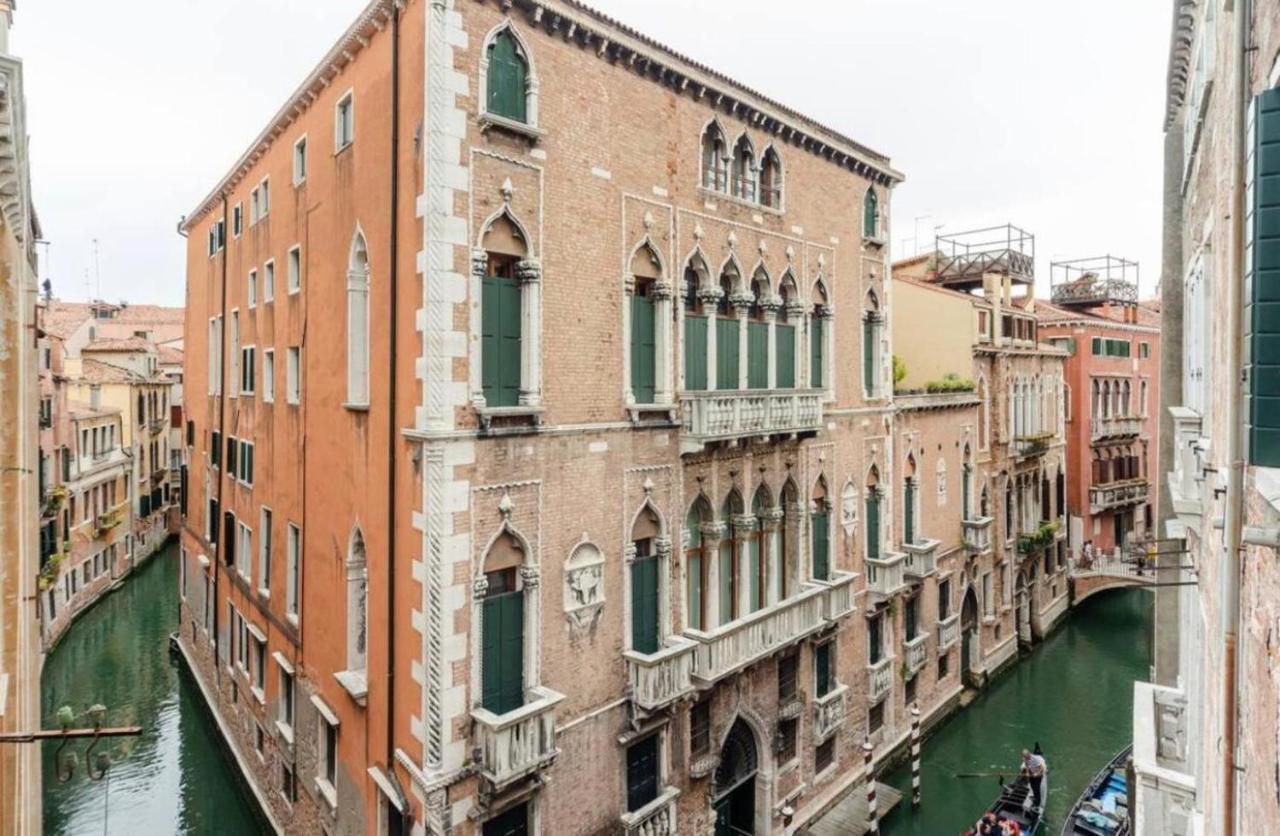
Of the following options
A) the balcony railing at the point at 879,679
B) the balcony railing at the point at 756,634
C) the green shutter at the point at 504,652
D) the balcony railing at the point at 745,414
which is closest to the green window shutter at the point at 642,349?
the balcony railing at the point at 745,414

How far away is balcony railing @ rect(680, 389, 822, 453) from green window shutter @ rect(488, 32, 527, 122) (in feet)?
16.7

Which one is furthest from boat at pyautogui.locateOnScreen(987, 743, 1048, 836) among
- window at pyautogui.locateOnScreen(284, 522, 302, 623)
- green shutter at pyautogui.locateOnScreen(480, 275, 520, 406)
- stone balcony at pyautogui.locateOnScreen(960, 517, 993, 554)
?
window at pyautogui.locateOnScreen(284, 522, 302, 623)

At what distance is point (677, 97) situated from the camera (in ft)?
42.4

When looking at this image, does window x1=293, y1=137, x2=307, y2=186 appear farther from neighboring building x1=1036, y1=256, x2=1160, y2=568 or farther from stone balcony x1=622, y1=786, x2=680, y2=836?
neighboring building x1=1036, y1=256, x2=1160, y2=568

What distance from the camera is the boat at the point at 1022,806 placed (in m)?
16.5

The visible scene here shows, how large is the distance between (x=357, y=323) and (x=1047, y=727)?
2144 cm

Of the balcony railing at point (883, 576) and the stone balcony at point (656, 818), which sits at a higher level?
the balcony railing at point (883, 576)

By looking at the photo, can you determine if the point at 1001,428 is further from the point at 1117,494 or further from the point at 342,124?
the point at 342,124

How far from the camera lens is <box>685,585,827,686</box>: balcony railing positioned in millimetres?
12539

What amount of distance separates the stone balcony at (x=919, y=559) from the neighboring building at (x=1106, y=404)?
53.5ft

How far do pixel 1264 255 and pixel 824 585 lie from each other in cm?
1238

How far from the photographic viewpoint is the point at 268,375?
16.7 meters

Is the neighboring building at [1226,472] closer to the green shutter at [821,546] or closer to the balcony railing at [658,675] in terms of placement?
the balcony railing at [658,675]

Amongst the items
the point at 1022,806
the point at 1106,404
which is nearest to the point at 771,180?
the point at 1022,806
